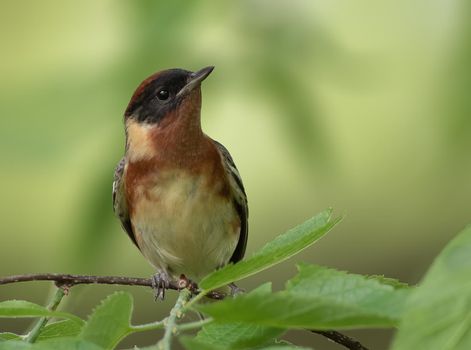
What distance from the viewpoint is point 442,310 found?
3.74ft

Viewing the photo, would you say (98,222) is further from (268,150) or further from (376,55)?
(268,150)

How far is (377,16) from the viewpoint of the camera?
3.00 metres

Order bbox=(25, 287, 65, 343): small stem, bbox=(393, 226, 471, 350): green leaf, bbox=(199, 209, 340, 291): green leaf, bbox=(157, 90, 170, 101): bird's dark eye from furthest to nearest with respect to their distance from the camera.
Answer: bbox=(157, 90, 170, 101): bird's dark eye, bbox=(25, 287, 65, 343): small stem, bbox=(199, 209, 340, 291): green leaf, bbox=(393, 226, 471, 350): green leaf

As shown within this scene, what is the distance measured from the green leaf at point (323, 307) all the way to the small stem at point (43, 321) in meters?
0.51

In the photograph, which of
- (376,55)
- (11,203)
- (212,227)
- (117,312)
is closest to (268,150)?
(11,203)

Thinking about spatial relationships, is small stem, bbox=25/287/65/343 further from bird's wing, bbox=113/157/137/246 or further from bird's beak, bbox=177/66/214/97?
bird's wing, bbox=113/157/137/246

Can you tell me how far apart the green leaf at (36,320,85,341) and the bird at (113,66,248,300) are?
2.19 m

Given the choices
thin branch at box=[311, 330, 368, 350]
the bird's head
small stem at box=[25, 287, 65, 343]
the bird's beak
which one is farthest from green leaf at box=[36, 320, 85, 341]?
the bird's head

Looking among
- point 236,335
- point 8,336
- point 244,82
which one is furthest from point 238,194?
point 236,335

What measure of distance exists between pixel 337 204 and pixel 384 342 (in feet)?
4.49

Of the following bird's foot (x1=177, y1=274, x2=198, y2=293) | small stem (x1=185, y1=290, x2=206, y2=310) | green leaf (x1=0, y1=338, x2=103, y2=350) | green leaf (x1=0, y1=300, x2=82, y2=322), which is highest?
green leaf (x1=0, y1=338, x2=103, y2=350)

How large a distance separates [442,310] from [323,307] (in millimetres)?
157

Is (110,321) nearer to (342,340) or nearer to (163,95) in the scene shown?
(342,340)

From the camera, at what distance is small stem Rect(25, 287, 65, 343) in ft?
5.55
